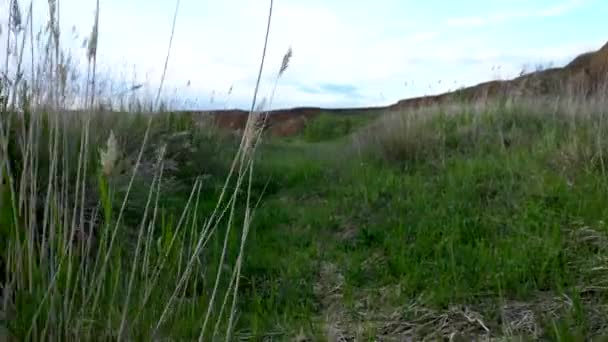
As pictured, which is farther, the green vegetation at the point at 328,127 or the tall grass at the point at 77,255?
the green vegetation at the point at 328,127

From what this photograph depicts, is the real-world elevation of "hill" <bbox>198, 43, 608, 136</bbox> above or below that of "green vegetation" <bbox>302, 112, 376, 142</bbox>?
above

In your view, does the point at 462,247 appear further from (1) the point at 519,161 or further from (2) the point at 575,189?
(1) the point at 519,161

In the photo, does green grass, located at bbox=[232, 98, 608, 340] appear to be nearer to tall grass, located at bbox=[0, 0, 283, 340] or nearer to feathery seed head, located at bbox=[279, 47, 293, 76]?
tall grass, located at bbox=[0, 0, 283, 340]

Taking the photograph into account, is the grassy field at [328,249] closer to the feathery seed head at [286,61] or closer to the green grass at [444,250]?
the green grass at [444,250]

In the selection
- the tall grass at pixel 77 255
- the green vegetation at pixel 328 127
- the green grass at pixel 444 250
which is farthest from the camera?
the green vegetation at pixel 328 127

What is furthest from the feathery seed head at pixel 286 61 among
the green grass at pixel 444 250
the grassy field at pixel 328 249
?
the green grass at pixel 444 250

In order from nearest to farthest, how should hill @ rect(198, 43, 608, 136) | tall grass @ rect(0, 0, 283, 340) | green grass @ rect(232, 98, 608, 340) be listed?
tall grass @ rect(0, 0, 283, 340) < green grass @ rect(232, 98, 608, 340) < hill @ rect(198, 43, 608, 136)

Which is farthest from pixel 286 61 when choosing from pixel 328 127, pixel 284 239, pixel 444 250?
pixel 328 127

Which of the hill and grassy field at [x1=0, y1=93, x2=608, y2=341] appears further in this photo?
the hill

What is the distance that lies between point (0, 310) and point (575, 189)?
115 inches

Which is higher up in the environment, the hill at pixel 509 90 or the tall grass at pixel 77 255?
the hill at pixel 509 90

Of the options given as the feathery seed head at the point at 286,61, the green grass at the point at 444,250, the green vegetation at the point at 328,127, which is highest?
the feathery seed head at the point at 286,61

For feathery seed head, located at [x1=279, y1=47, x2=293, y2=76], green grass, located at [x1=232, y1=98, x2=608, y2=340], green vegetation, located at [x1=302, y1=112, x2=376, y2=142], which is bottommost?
green grass, located at [x1=232, y1=98, x2=608, y2=340]

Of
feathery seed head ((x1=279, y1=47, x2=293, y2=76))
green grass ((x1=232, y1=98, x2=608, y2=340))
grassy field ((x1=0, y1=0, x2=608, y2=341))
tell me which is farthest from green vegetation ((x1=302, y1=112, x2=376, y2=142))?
feathery seed head ((x1=279, y1=47, x2=293, y2=76))
